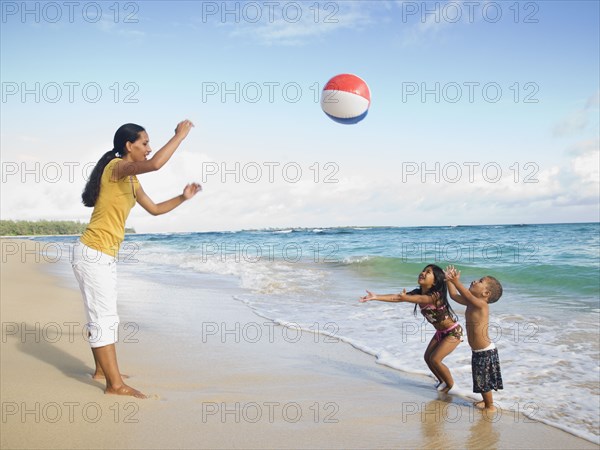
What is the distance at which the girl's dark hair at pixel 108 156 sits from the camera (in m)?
3.63

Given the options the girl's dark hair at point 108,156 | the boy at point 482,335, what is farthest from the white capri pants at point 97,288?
the boy at point 482,335

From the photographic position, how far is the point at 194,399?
12.5 ft

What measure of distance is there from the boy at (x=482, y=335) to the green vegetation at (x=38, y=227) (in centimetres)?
6191

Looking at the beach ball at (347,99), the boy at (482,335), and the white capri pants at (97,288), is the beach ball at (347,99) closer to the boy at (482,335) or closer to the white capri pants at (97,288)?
the boy at (482,335)

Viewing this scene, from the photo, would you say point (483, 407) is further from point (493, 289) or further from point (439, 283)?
point (439, 283)

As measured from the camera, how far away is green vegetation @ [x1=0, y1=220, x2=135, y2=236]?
58469 millimetres

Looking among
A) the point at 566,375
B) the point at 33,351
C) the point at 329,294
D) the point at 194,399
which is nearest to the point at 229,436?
the point at 194,399

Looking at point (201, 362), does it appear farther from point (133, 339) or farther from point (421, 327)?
point (421, 327)

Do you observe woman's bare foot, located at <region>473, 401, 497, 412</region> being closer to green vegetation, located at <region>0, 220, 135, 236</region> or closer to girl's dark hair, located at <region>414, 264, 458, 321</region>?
girl's dark hair, located at <region>414, 264, 458, 321</region>

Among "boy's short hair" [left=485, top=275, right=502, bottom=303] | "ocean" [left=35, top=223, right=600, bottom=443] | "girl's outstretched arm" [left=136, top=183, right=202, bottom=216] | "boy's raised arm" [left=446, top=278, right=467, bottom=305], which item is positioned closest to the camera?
"girl's outstretched arm" [left=136, top=183, right=202, bottom=216]

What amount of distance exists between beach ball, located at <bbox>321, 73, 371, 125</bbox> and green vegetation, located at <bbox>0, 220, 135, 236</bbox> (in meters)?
59.2

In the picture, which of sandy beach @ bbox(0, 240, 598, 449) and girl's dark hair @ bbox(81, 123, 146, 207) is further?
girl's dark hair @ bbox(81, 123, 146, 207)

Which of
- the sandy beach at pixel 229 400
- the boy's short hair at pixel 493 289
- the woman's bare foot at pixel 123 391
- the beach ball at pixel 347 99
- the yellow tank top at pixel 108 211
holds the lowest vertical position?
the sandy beach at pixel 229 400

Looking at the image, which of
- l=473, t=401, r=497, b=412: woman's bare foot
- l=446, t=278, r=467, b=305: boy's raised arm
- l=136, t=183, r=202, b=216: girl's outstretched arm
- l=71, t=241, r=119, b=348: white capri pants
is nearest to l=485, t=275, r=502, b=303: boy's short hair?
l=446, t=278, r=467, b=305: boy's raised arm
